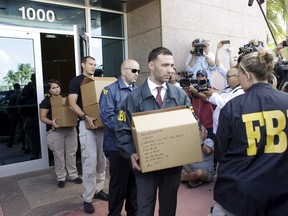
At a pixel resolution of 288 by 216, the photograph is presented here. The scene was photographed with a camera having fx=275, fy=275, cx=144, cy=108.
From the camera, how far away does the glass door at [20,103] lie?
15.6ft

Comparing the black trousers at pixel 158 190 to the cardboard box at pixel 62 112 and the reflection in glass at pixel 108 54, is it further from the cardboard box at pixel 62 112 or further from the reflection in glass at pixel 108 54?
the reflection in glass at pixel 108 54

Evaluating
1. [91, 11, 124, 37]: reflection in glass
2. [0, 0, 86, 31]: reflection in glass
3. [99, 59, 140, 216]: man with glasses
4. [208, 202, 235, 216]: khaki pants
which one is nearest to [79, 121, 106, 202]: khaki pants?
[99, 59, 140, 216]: man with glasses

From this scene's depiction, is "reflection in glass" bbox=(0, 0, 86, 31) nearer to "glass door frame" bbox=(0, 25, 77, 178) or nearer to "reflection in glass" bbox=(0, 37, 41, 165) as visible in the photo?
"glass door frame" bbox=(0, 25, 77, 178)

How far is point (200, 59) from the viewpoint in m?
5.40

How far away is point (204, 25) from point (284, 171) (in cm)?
504

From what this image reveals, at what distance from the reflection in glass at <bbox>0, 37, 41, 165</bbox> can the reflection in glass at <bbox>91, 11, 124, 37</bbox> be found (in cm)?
143

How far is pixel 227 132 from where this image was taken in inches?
70.6

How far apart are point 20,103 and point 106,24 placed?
2.44 m

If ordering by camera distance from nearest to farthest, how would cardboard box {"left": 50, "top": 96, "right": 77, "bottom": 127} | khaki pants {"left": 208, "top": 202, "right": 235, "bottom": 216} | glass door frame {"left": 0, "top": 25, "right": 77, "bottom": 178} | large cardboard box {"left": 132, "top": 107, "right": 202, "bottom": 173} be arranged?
khaki pants {"left": 208, "top": 202, "right": 235, "bottom": 216} < large cardboard box {"left": 132, "top": 107, "right": 202, "bottom": 173} < cardboard box {"left": 50, "top": 96, "right": 77, "bottom": 127} < glass door frame {"left": 0, "top": 25, "right": 77, "bottom": 178}

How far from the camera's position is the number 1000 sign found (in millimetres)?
4895

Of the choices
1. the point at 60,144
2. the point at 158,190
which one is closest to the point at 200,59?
the point at 60,144

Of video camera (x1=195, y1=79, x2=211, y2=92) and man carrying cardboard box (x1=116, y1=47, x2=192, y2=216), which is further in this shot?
video camera (x1=195, y1=79, x2=211, y2=92)

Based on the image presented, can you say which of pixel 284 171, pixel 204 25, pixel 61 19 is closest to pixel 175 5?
pixel 204 25

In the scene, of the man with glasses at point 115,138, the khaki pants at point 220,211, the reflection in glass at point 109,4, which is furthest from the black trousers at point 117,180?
the reflection in glass at point 109,4
